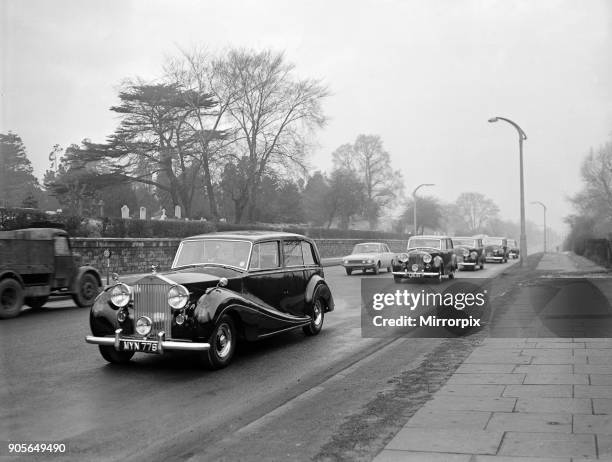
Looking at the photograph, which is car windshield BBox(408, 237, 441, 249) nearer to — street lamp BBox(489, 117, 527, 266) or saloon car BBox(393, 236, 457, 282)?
saloon car BBox(393, 236, 457, 282)

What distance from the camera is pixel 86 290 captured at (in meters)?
15.6

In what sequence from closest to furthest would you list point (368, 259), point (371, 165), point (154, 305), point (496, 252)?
point (154, 305) → point (368, 259) → point (496, 252) → point (371, 165)

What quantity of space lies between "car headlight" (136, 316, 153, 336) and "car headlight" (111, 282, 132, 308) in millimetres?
318

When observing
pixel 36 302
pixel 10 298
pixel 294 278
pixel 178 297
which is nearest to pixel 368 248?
pixel 36 302

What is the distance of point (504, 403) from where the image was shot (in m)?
5.54

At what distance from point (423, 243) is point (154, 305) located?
18382 mm

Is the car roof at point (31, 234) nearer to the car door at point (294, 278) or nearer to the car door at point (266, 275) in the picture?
the car door at point (294, 278)

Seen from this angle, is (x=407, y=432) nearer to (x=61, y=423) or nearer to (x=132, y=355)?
(x=61, y=423)

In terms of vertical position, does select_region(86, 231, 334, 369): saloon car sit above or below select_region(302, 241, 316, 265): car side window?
below

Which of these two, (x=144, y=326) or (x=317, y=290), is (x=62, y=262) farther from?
(x=144, y=326)

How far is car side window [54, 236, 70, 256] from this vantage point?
47.9 feet

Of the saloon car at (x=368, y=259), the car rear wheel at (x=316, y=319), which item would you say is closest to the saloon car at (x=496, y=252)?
the saloon car at (x=368, y=259)

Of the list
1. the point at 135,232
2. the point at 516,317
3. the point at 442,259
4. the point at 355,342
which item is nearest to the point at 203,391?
the point at 355,342

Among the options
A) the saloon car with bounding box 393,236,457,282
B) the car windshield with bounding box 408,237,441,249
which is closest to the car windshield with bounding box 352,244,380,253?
the car windshield with bounding box 408,237,441,249
